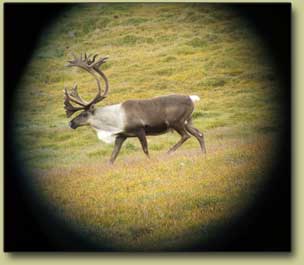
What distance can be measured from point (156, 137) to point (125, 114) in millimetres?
311

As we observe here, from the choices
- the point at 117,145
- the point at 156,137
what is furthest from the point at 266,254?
the point at 117,145

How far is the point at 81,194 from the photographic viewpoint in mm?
5484

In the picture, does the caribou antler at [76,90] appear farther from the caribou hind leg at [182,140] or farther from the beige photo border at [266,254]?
the caribou hind leg at [182,140]

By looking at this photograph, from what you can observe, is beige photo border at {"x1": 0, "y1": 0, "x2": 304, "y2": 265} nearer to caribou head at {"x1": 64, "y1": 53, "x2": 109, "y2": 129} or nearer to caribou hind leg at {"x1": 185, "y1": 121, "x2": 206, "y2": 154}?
caribou head at {"x1": 64, "y1": 53, "x2": 109, "y2": 129}

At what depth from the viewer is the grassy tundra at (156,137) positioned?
17.8 ft

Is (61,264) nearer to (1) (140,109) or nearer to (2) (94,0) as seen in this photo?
(1) (140,109)

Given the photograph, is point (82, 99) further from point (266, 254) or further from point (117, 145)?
point (266, 254)

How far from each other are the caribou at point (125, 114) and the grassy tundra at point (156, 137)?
50 millimetres

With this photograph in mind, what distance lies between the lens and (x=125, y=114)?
5578 mm

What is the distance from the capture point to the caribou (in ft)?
18.1

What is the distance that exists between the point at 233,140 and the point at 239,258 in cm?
92

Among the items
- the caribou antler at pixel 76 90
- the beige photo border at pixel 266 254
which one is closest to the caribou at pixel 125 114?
the caribou antler at pixel 76 90

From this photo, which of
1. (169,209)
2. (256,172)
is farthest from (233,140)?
(169,209)

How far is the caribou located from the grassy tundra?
0.17ft
